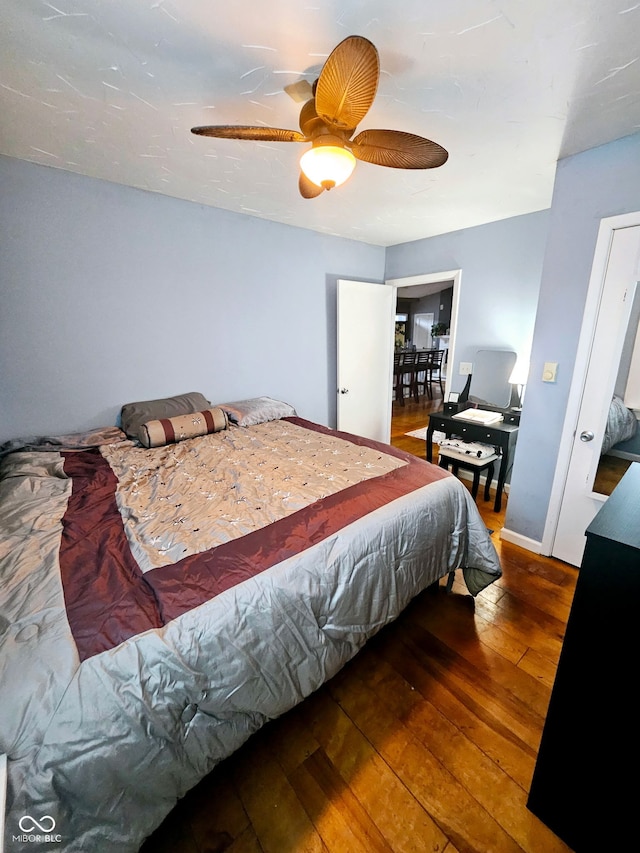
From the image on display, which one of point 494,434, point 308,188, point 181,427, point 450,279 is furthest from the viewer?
point 450,279

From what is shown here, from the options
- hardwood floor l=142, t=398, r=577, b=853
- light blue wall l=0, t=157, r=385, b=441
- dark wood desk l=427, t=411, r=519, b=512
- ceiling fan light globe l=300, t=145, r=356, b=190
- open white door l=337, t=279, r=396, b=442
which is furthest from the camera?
open white door l=337, t=279, r=396, b=442

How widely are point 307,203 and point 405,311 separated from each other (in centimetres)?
734

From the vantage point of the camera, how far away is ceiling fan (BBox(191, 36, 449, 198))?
1012 millimetres

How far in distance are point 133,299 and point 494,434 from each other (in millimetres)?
2838

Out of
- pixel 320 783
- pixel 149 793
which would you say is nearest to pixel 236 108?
pixel 149 793

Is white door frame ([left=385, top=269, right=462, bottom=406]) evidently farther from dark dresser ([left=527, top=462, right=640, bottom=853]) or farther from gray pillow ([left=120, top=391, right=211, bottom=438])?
dark dresser ([left=527, top=462, right=640, bottom=853])

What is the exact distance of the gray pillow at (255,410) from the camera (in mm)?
2658

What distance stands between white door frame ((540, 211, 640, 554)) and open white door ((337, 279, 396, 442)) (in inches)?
78.8

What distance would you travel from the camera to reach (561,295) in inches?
75.6

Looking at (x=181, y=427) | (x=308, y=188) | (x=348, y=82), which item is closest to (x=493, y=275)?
(x=308, y=188)

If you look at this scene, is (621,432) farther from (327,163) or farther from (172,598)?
(172,598)

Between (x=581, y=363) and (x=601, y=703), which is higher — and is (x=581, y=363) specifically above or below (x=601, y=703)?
above

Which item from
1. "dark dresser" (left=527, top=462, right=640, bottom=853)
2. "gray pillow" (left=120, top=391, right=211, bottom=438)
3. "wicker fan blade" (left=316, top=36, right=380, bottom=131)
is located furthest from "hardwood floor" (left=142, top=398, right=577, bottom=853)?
"wicker fan blade" (left=316, top=36, right=380, bottom=131)

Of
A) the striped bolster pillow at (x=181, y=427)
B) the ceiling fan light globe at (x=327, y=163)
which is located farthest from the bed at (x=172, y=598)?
the ceiling fan light globe at (x=327, y=163)
